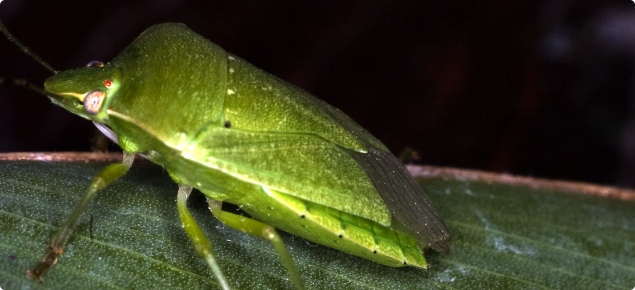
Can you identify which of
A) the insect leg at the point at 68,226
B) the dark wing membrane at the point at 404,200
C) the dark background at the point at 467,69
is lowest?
the insect leg at the point at 68,226

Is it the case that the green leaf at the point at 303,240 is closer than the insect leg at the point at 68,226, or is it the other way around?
the insect leg at the point at 68,226

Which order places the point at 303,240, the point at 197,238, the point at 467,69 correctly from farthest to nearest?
1. the point at 467,69
2. the point at 303,240
3. the point at 197,238

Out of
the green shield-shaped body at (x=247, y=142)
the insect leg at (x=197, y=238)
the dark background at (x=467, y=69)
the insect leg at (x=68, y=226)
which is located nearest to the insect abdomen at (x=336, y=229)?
the green shield-shaped body at (x=247, y=142)

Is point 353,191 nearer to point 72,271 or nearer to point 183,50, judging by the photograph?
point 183,50

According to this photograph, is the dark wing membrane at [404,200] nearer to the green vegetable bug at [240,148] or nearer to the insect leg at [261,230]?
the green vegetable bug at [240,148]

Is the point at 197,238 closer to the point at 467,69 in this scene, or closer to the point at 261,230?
the point at 261,230

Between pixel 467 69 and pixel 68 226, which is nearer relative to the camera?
pixel 68 226

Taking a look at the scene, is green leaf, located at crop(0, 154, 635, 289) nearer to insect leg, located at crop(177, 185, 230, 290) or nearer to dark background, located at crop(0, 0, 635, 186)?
insect leg, located at crop(177, 185, 230, 290)

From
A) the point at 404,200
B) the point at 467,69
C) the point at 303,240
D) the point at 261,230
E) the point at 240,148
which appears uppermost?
the point at 467,69

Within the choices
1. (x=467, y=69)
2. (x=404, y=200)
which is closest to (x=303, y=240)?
(x=404, y=200)
